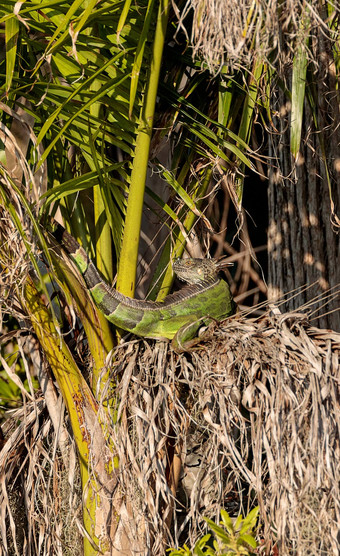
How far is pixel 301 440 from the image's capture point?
2.14m

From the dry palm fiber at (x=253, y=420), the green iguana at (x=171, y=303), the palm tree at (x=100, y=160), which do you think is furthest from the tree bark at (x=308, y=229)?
the dry palm fiber at (x=253, y=420)

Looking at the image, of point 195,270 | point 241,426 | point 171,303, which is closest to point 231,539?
point 241,426

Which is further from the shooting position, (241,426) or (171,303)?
(171,303)

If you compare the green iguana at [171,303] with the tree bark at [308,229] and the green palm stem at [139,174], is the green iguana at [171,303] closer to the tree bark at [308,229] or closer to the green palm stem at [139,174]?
the green palm stem at [139,174]

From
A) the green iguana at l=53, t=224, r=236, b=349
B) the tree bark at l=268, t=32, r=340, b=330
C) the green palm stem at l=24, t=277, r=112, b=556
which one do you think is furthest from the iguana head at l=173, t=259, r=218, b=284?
the tree bark at l=268, t=32, r=340, b=330

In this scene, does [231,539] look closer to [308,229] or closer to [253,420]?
[253,420]

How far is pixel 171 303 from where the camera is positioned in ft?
7.95

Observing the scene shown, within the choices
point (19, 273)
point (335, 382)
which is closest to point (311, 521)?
point (335, 382)

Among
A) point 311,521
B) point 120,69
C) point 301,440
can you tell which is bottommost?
point 311,521

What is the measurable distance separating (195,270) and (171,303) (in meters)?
0.15

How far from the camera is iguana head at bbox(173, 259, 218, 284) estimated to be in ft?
8.02

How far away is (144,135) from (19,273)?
0.62 metres

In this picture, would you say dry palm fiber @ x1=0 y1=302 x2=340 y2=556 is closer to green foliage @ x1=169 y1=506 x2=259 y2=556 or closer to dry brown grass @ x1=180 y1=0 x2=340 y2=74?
green foliage @ x1=169 y1=506 x2=259 y2=556

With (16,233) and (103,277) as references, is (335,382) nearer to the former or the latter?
(103,277)
